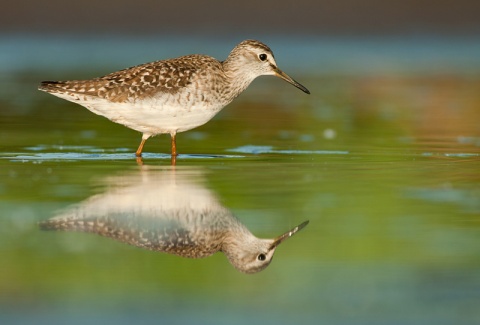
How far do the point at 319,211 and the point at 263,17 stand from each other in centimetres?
2298

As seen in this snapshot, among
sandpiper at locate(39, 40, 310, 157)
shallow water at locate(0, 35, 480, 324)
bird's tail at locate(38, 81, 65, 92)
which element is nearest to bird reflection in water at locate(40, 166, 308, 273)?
shallow water at locate(0, 35, 480, 324)

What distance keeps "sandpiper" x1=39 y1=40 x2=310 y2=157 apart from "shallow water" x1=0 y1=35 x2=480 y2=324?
0.46 metres

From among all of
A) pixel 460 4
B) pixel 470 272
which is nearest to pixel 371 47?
pixel 460 4

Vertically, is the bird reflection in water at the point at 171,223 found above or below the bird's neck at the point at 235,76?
below

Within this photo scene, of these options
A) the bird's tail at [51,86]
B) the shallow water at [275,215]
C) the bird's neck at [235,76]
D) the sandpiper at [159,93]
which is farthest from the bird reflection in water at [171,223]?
the bird's neck at [235,76]

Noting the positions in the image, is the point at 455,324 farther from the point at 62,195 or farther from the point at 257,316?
the point at 62,195

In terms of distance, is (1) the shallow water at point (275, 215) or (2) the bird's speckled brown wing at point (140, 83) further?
(2) the bird's speckled brown wing at point (140, 83)

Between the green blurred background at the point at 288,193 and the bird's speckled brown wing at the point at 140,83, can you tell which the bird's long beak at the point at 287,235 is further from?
the bird's speckled brown wing at the point at 140,83

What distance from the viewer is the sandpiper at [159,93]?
12.9 m

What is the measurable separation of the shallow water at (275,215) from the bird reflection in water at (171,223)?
0.36 feet

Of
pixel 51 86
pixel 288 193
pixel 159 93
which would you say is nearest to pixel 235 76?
pixel 159 93

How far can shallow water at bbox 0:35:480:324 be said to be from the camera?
6512 millimetres

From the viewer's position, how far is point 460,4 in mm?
32844

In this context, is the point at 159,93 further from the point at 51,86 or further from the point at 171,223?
the point at 171,223
